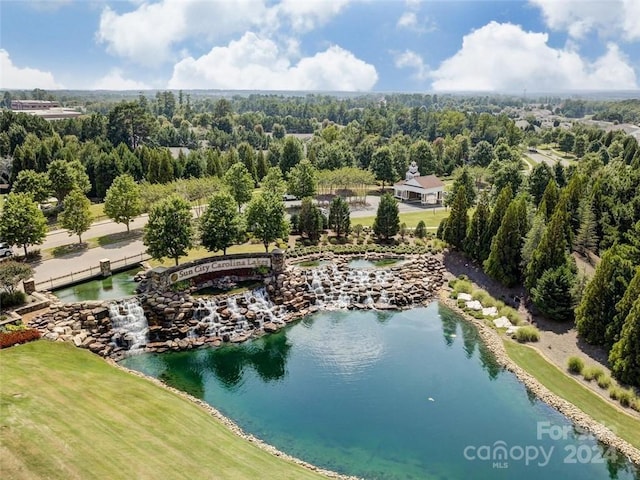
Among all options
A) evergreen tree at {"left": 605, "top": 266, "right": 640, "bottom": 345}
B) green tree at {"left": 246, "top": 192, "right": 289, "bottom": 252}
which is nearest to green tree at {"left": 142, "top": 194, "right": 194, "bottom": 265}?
green tree at {"left": 246, "top": 192, "right": 289, "bottom": 252}

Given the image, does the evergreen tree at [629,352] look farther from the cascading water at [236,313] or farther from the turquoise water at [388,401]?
the cascading water at [236,313]

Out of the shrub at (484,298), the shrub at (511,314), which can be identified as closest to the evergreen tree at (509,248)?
the shrub at (484,298)

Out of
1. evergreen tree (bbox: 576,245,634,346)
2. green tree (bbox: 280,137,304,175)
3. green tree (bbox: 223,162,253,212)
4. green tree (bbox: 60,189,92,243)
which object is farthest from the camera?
green tree (bbox: 280,137,304,175)

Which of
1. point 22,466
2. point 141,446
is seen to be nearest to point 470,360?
point 141,446

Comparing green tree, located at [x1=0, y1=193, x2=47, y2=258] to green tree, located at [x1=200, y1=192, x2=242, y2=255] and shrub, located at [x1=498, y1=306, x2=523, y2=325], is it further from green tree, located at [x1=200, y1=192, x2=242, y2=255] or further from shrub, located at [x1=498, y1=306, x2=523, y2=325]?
shrub, located at [x1=498, y1=306, x2=523, y2=325]

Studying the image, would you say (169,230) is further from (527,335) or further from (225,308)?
(527,335)

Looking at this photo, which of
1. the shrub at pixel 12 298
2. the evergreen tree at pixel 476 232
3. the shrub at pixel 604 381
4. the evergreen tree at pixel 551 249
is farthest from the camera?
the evergreen tree at pixel 476 232
